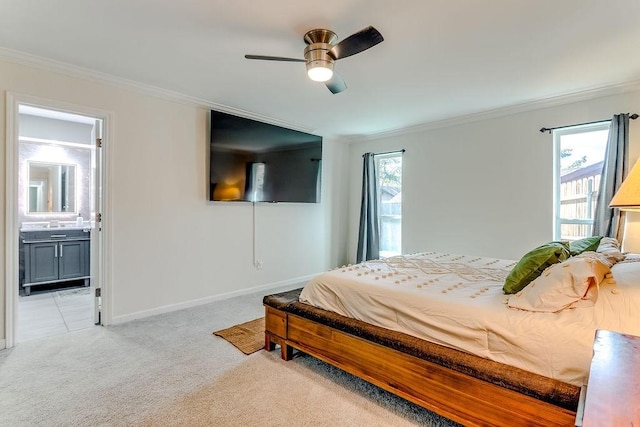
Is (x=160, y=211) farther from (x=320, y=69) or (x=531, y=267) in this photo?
(x=531, y=267)

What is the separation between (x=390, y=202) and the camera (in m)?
5.36

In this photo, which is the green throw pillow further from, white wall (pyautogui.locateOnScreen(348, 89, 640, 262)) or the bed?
white wall (pyautogui.locateOnScreen(348, 89, 640, 262))

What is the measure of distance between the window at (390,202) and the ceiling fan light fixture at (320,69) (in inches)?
122

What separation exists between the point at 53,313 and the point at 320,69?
3.97 meters

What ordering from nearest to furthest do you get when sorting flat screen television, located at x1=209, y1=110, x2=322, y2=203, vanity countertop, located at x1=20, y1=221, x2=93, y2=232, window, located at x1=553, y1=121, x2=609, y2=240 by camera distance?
window, located at x1=553, y1=121, x2=609, y2=240 → flat screen television, located at x1=209, y1=110, x2=322, y2=203 → vanity countertop, located at x1=20, y1=221, x2=93, y2=232

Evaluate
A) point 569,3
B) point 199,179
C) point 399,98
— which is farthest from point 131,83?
point 569,3

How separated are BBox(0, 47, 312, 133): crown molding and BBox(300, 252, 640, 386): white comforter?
8.79 feet

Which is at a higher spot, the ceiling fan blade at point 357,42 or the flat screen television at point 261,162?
the ceiling fan blade at point 357,42

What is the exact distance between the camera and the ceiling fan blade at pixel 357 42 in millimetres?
1900

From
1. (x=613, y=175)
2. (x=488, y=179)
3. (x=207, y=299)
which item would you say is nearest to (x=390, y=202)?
(x=488, y=179)

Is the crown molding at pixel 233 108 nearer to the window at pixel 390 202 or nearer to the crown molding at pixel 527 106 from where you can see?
the crown molding at pixel 527 106

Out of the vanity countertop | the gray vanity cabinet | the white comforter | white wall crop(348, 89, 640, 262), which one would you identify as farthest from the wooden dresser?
the gray vanity cabinet

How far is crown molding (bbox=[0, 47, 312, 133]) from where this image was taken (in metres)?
2.69

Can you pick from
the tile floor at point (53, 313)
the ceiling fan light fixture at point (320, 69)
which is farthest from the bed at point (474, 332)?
the tile floor at point (53, 313)
